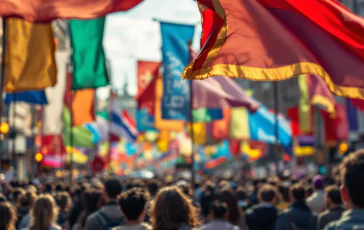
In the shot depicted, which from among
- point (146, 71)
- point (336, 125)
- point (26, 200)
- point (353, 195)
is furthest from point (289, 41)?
point (336, 125)

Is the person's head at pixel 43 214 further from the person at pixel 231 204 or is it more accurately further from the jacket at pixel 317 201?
the jacket at pixel 317 201

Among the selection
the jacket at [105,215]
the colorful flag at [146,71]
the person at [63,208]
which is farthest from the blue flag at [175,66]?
the jacket at [105,215]

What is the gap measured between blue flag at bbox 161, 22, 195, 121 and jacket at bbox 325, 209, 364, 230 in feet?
43.1

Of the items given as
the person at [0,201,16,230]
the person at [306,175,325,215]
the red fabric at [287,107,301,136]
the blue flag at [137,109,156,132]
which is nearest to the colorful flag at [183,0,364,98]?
the person at [0,201,16,230]

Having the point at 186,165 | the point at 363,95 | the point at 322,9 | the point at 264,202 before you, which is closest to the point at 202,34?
the point at 322,9

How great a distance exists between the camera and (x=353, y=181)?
405 cm

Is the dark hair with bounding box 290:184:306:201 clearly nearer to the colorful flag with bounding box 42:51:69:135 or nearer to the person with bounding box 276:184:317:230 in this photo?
the person with bounding box 276:184:317:230

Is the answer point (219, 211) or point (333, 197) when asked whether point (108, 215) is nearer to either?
point (219, 211)

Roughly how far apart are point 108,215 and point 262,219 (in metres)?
2.91

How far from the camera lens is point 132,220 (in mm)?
6430

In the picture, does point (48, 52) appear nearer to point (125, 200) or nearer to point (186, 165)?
point (125, 200)

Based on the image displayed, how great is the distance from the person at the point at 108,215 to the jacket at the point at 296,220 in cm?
211

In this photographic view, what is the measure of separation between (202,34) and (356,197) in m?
3.99

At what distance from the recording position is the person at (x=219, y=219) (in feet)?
27.1
